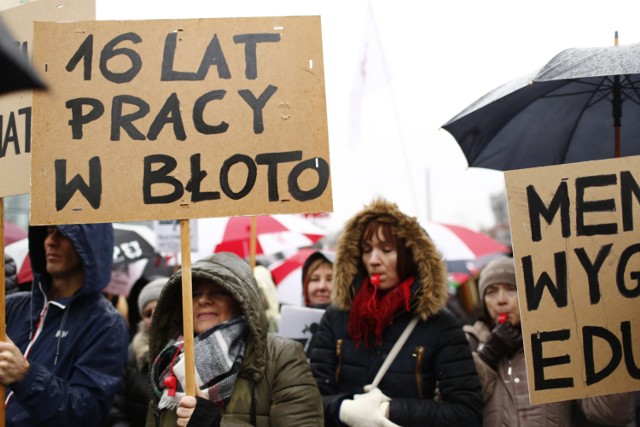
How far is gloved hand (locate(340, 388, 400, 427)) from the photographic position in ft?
10.3

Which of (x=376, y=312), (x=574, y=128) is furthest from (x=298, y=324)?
(x=574, y=128)

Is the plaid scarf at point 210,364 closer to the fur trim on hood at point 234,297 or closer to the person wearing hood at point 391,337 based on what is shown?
the fur trim on hood at point 234,297

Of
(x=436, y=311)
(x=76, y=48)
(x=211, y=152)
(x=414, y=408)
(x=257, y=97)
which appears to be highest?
(x=76, y=48)

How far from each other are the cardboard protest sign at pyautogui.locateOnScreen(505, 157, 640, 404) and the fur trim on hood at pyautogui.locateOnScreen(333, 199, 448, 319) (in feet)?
2.32

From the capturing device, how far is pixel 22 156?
9.61 ft

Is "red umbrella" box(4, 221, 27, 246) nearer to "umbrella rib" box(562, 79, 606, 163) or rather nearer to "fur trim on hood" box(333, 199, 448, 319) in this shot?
"fur trim on hood" box(333, 199, 448, 319)

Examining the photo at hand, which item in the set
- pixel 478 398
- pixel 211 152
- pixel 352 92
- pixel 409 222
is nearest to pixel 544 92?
pixel 409 222

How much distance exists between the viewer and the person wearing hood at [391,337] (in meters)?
3.19

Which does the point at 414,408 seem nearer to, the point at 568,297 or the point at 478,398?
the point at 478,398

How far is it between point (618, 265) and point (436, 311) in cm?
86

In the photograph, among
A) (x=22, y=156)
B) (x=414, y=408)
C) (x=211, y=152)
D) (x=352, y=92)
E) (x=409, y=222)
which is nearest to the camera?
(x=211, y=152)

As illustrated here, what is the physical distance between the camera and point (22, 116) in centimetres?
296

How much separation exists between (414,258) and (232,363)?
3.61 feet

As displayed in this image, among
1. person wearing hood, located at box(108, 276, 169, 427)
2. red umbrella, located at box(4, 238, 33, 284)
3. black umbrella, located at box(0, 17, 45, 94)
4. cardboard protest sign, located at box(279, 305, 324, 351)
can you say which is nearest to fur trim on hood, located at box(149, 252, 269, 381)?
person wearing hood, located at box(108, 276, 169, 427)
